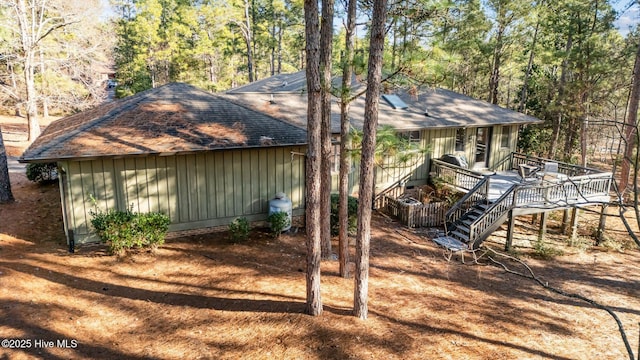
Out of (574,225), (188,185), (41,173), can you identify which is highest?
(188,185)

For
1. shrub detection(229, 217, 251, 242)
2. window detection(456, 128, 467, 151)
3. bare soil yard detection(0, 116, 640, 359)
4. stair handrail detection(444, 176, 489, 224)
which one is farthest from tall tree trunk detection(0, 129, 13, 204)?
window detection(456, 128, 467, 151)

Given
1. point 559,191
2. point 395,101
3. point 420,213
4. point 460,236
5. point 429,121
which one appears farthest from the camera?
point 395,101

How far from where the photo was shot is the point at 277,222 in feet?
38.3

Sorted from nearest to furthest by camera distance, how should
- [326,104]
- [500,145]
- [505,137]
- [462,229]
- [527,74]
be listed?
1. [326,104]
2. [462,229]
3. [500,145]
4. [505,137]
5. [527,74]

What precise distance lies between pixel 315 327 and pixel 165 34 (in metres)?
28.1

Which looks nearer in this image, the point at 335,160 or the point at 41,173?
the point at 335,160

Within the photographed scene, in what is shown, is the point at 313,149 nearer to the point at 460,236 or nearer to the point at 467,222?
the point at 460,236

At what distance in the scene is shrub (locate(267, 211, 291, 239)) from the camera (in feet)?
38.3

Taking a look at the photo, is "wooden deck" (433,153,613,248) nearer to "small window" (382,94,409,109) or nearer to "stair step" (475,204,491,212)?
"stair step" (475,204,491,212)

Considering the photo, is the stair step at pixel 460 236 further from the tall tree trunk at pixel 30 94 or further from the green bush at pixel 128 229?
the tall tree trunk at pixel 30 94

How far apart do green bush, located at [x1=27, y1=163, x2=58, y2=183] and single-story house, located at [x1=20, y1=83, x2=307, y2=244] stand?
176 inches

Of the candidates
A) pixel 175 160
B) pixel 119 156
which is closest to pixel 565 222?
pixel 175 160

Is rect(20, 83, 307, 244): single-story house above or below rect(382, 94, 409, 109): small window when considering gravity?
below

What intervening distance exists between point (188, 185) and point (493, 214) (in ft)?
29.7
